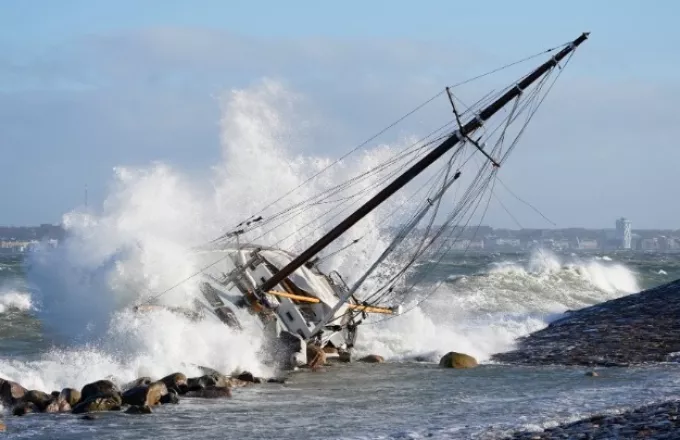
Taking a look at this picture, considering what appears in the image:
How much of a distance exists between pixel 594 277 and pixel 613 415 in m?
61.0

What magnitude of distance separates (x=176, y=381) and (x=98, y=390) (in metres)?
2.54

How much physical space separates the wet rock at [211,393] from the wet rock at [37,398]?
3.32m

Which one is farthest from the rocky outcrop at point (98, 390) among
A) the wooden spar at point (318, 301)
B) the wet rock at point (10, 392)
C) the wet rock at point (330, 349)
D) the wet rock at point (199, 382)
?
the wet rock at point (330, 349)

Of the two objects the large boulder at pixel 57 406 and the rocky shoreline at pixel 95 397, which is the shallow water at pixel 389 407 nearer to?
the rocky shoreline at pixel 95 397

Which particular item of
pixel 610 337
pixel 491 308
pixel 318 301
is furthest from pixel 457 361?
pixel 491 308

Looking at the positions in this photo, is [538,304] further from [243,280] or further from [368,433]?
[368,433]

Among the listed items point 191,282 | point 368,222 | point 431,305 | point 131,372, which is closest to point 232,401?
point 131,372

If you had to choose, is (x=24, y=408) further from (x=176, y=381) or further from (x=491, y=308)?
(x=491, y=308)

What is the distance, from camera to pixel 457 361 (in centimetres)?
3177

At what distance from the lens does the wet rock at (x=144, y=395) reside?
2314cm

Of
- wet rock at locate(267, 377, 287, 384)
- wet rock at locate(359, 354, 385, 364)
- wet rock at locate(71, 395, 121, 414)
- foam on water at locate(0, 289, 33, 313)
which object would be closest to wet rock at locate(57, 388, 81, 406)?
wet rock at locate(71, 395, 121, 414)

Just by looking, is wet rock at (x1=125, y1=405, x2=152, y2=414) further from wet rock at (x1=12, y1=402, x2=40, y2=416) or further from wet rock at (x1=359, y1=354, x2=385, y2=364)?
wet rock at (x1=359, y1=354, x2=385, y2=364)

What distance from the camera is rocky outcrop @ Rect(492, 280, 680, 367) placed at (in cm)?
3164

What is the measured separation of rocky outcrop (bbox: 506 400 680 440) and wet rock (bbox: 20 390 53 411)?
961 cm
